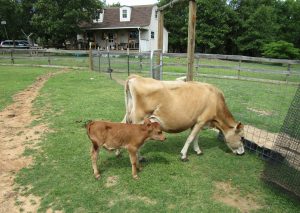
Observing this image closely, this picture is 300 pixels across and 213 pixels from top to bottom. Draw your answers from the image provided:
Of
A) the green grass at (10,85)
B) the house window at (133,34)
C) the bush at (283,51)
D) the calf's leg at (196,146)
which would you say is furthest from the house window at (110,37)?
the calf's leg at (196,146)

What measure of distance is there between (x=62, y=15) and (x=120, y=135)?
30.5 metres

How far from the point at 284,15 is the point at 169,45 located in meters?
16.6

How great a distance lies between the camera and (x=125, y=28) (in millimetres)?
35188

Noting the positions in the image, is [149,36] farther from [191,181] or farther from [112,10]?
[191,181]

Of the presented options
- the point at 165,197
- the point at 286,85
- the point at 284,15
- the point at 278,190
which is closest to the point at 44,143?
the point at 165,197

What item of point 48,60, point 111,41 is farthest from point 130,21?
point 48,60

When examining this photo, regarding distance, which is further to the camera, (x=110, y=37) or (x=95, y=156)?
(x=110, y=37)

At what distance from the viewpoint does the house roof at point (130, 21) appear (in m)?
34.8

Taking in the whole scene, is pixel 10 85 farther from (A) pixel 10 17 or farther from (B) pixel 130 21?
(A) pixel 10 17

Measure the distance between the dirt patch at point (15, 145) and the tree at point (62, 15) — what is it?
922 inches

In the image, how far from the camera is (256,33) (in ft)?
120

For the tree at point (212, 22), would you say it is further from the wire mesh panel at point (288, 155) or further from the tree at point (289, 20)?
the wire mesh panel at point (288, 155)

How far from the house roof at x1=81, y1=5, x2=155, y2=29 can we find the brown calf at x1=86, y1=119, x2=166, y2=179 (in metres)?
31.0

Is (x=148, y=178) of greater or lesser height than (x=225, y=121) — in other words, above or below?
below
